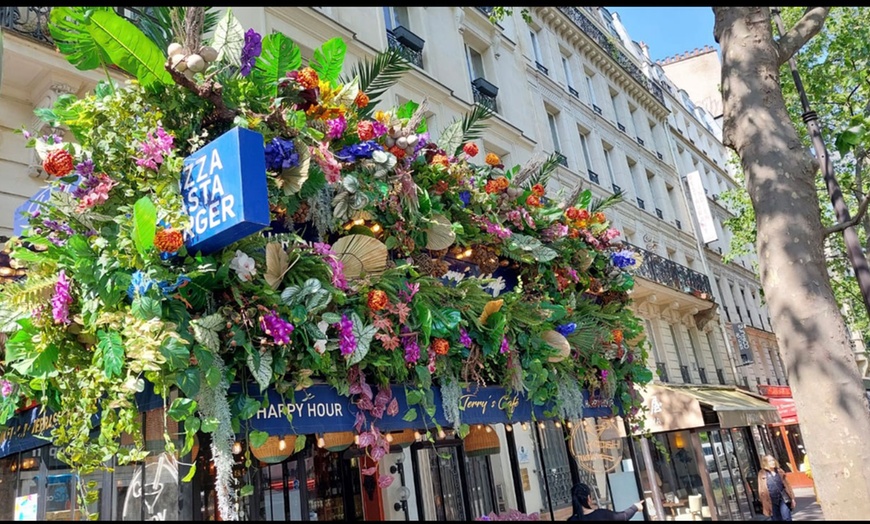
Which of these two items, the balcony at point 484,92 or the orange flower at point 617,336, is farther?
the balcony at point 484,92

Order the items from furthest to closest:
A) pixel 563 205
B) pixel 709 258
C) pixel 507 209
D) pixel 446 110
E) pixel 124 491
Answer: pixel 709 258
pixel 446 110
pixel 563 205
pixel 507 209
pixel 124 491

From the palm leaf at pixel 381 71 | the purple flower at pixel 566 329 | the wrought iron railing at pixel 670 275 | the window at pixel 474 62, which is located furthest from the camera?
the wrought iron railing at pixel 670 275

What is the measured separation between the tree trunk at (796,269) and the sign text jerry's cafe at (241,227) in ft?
8.82

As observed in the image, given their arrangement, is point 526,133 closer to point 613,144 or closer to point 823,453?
point 613,144

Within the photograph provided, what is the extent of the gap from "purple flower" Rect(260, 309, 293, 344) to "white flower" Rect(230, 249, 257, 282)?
22 cm

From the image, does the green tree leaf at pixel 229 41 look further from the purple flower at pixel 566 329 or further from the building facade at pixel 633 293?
the purple flower at pixel 566 329

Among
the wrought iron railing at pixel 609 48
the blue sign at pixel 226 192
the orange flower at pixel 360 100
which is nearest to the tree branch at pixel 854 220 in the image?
the orange flower at pixel 360 100

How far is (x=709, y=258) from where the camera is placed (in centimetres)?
2558

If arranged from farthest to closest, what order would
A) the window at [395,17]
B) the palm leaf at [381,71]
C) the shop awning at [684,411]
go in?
the window at [395,17] < the shop awning at [684,411] < the palm leaf at [381,71]

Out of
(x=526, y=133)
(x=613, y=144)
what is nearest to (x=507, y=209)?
(x=526, y=133)

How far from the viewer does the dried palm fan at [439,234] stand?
14.8 feet

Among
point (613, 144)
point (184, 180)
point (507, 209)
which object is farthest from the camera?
point (613, 144)

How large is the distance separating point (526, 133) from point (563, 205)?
10340 mm

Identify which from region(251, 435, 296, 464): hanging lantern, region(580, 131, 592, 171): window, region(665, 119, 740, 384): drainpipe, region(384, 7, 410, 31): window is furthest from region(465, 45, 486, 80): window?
region(665, 119, 740, 384): drainpipe
